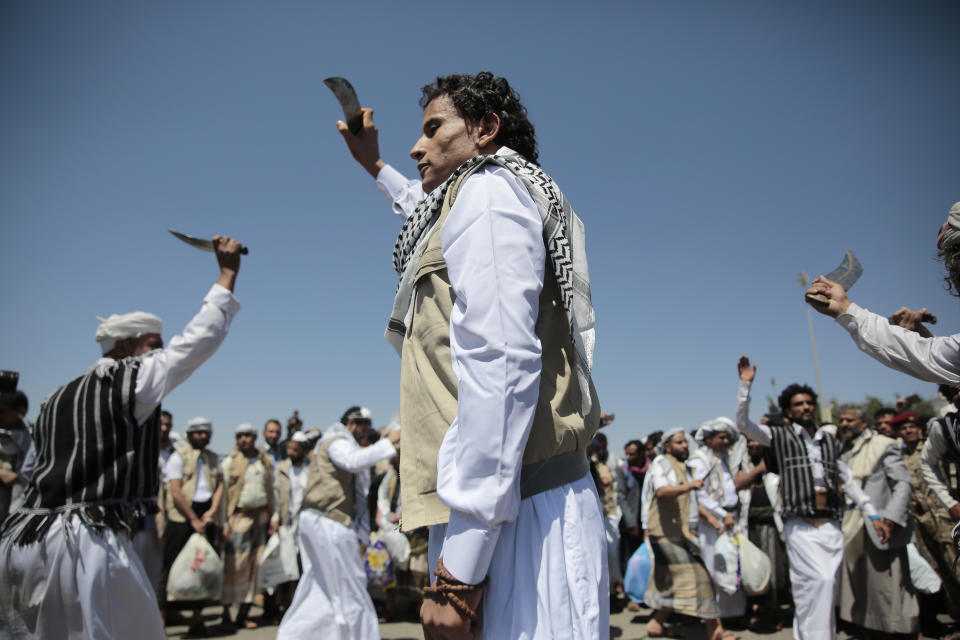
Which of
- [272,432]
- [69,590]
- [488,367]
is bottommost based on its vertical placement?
[69,590]

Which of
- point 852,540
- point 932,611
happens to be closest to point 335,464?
point 852,540

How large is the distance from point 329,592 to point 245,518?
2.97 meters

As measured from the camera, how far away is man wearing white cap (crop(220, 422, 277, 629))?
7.78 meters

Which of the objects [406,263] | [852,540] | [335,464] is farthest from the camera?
[852,540]

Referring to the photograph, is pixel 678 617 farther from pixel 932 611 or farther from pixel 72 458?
pixel 72 458

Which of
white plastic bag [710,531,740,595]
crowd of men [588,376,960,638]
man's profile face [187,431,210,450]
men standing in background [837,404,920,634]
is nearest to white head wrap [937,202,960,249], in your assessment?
crowd of men [588,376,960,638]

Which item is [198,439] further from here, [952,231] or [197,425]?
[952,231]

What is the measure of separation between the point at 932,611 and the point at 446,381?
25.9ft

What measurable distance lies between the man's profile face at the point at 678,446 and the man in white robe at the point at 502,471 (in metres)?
6.21

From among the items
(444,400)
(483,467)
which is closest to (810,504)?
(444,400)

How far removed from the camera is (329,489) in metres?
5.94

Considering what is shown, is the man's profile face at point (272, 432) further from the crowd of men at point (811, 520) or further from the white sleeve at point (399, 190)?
the white sleeve at point (399, 190)

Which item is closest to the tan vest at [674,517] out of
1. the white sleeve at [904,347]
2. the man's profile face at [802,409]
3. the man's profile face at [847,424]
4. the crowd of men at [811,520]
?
the crowd of men at [811,520]

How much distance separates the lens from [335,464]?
19.6ft
